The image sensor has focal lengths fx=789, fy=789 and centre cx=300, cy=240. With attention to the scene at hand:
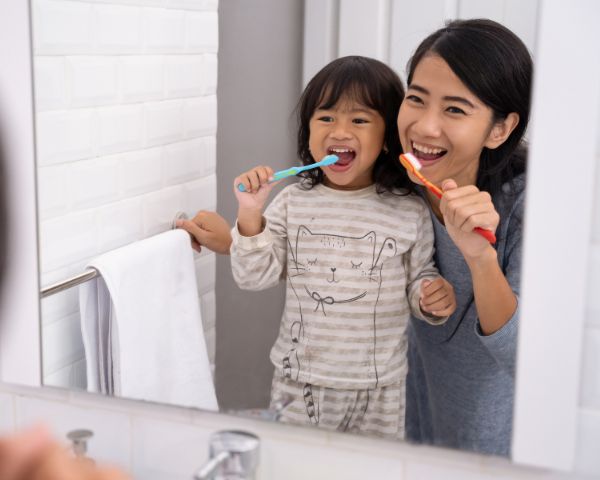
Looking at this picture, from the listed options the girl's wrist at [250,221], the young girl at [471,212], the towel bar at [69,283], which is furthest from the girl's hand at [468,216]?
the towel bar at [69,283]

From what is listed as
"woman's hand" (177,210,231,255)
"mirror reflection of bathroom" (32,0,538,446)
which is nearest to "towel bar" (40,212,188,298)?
"mirror reflection of bathroom" (32,0,538,446)

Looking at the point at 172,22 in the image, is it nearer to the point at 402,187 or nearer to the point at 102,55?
the point at 102,55

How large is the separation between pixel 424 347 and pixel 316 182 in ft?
0.70

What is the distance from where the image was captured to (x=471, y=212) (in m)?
0.81

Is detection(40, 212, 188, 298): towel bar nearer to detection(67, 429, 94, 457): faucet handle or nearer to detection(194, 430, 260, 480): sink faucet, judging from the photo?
detection(67, 429, 94, 457): faucet handle

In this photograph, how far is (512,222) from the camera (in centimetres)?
79

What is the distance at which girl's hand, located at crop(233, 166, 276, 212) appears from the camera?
0.89m

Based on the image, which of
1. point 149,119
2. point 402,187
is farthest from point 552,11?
point 149,119

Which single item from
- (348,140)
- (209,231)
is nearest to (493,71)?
(348,140)

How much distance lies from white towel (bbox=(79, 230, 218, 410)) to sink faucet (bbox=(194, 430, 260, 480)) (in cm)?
13

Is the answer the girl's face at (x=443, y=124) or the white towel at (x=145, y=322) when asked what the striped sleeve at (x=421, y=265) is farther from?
the white towel at (x=145, y=322)

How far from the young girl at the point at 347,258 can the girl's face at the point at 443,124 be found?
0.06 ft

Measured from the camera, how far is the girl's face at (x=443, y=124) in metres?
0.80

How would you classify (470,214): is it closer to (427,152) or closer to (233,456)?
(427,152)
